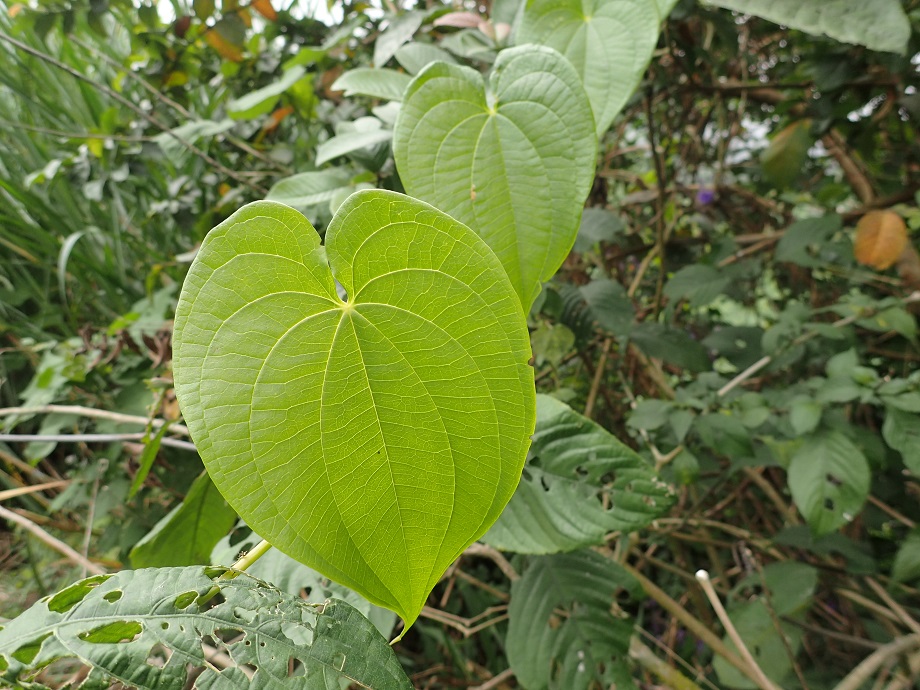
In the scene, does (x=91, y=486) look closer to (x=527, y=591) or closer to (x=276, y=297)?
(x=527, y=591)

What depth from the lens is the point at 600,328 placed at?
0.99m

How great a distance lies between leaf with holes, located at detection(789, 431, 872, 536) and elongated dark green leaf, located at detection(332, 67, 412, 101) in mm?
686

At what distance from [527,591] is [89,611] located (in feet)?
1.67

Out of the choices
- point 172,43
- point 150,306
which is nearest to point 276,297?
point 150,306

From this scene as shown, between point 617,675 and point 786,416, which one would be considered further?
point 786,416

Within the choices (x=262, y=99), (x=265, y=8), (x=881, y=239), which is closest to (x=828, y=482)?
(x=881, y=239)

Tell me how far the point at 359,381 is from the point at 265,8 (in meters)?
1.09

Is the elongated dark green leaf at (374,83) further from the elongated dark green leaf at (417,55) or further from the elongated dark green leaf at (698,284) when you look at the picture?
the elongated dark green leaf at (698,284)

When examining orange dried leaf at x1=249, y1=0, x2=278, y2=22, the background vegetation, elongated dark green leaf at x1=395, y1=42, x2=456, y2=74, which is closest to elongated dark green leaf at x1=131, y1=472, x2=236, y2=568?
the background vegetation

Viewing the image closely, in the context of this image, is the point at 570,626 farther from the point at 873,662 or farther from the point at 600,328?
the point at 600,328

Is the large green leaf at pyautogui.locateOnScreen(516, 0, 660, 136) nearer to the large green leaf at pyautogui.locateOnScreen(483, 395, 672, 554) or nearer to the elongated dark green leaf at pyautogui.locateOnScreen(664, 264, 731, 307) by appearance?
the large green leaf at pyautogui.locateOnScreen(483, 395, 672, 554)

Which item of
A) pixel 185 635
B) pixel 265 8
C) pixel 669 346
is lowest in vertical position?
pixel 669 346

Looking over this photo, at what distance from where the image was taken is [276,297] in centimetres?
31

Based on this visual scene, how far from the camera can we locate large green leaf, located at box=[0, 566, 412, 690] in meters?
0.28
